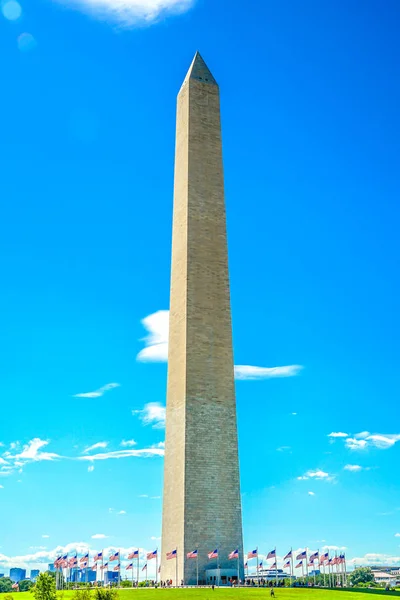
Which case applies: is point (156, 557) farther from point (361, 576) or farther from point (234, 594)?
point (361, 576)

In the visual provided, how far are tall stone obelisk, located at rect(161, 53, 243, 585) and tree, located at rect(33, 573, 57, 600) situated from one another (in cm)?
1175

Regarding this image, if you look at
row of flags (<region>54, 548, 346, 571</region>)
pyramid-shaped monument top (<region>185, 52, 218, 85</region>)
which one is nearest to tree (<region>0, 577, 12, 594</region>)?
row of flags (<region>54, 548, 346, 571</region>)

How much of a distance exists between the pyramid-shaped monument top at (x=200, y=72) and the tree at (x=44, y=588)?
41496mm

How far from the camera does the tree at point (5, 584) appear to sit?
82625mm

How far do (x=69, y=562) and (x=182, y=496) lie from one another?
9.53m

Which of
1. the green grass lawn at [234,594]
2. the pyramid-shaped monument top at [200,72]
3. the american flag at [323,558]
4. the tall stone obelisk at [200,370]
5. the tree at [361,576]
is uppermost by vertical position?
the pyramid-shaped monument top at [200,72]

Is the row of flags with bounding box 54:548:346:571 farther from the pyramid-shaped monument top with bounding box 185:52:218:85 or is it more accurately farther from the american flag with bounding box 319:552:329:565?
the pyramid-shaped monument top with bounding box 185:52:218:85

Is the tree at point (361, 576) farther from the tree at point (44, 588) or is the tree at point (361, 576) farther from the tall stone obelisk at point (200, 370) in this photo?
the tree at point (44, 588)

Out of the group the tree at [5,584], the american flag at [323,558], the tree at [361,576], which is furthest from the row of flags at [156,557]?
the tree at [361,576]

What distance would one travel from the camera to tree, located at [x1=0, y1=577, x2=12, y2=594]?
82.6 metres

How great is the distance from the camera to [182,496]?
50.3 meters

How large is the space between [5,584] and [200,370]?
4721cm

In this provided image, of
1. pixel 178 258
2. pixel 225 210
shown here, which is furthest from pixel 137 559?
pixel 225 210

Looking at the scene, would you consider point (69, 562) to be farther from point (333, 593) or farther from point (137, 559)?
point (333, 593)
